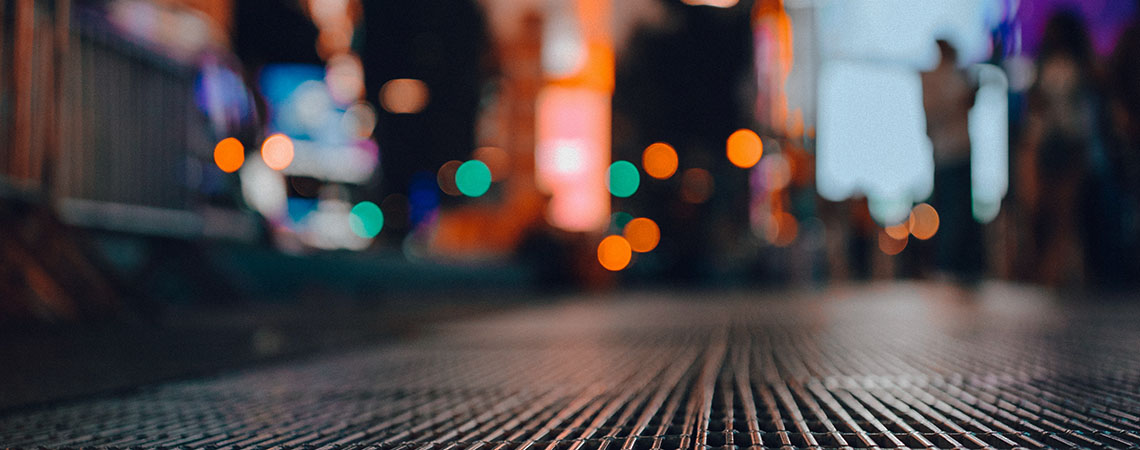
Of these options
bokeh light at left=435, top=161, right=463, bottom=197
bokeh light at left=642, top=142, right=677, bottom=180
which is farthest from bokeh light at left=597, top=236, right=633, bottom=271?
bokeh light at left=435, top=161, right=463, bottom=197

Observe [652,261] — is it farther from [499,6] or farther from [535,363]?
[535,363]

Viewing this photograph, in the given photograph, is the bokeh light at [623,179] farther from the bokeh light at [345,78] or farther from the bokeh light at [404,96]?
the bokeh light at [345,78]

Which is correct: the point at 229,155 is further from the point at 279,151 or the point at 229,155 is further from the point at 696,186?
the point at 696,186

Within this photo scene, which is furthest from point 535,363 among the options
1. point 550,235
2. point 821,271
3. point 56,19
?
point 821,271

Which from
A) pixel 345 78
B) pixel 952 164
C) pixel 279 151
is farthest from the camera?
pixel 345 78

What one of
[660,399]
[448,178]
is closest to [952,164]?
[660,399]

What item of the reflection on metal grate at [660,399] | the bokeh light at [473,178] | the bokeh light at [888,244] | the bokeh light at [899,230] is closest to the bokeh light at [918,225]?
the bokeh light at [899,230]

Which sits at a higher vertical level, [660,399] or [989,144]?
[989,144]
